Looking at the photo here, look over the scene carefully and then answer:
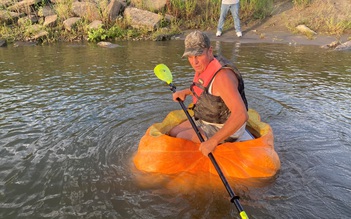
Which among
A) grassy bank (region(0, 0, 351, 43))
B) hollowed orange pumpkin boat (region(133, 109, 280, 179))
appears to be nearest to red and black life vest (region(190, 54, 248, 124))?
hollowed orange pumpkin boat (region(133, 109, 280, 179))

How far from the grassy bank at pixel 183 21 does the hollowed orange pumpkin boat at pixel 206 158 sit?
912 centimetres

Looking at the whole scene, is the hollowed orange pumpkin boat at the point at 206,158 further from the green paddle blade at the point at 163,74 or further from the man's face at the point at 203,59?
the green paddle blade at the point at 163,74

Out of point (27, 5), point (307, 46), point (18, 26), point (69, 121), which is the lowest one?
point (69, 121)

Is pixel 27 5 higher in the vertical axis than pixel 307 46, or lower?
higher

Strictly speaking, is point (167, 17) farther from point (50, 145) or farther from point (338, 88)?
point (50, 145)

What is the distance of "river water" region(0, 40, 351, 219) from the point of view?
306 centimetres

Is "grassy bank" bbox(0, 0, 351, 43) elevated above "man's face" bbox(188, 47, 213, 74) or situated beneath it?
elevated above

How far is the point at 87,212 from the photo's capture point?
2.98 m

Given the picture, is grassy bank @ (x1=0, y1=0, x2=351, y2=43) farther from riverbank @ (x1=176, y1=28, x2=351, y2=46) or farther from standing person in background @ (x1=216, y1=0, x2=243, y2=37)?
standing person in background @ (x1=216, y1=0, x2=243, y2=37)

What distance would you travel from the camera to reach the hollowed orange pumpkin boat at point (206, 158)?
129 inches

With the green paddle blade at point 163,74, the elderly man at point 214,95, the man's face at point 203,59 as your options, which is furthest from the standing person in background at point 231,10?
the man's face at point 203,59

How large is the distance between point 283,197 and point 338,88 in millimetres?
4082

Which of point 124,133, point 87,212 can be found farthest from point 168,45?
point 87,212

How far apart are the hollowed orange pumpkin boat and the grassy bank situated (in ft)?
29.9
